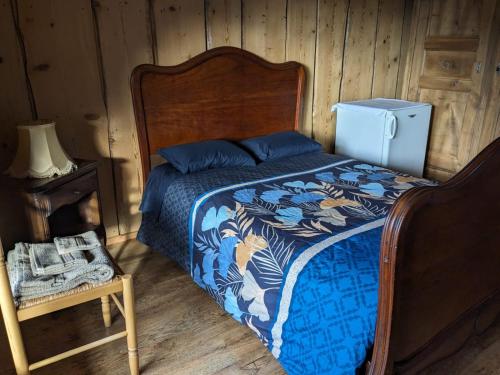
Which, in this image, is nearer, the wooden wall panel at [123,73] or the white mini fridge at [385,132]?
the wooden wall panel at [123,73]

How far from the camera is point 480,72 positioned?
316 cm

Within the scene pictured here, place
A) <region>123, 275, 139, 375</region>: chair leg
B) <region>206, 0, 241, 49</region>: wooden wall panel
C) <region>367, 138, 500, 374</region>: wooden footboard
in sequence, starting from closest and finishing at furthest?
<region>367, 138, 500, 374</region>: wooden footboard → <region>123, 275, 139, 375</region>: chair leg → <region>206, 0, 241, 49</region>: wooden wall panel

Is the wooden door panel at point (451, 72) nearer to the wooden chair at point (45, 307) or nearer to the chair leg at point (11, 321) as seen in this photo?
the wooden chair at point (45, 307)

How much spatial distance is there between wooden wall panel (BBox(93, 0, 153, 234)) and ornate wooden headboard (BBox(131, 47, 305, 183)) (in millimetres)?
76

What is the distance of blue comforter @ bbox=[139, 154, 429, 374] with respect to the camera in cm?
137

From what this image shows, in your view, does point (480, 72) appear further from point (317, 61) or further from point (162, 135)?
point (162, 135)

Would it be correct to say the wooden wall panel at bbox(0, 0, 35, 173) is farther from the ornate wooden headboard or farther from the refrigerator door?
the refrigerator door

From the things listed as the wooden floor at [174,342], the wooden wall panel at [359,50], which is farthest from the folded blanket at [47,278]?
the wooden wall panel at [359,50]

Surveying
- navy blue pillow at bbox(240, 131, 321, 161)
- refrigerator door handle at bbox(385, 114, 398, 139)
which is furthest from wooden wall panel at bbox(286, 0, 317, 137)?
refrigerator door handle at bbox(385, 114, 398, 139)

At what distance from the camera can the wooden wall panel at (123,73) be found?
92.6 inches

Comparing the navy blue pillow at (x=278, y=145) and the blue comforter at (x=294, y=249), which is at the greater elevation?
the navy blue pillow at (x=278, y=145)

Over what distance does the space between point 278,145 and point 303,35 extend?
0.90m

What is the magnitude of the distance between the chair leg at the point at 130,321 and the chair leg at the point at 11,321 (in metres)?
0.35

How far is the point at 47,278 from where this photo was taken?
1.50 meters
